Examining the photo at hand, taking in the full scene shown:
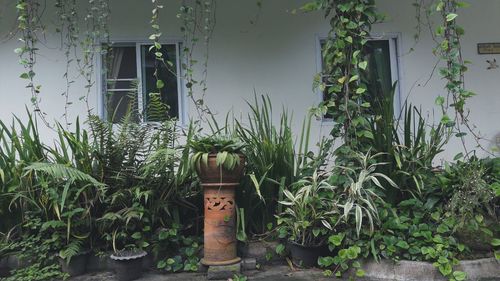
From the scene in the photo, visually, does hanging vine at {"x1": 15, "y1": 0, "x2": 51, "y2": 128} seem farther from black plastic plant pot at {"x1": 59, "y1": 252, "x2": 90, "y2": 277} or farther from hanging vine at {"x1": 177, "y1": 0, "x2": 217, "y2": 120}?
black plastic plant pot at {"x1": 59, "y1": 252, "x2": 90, "y2": 277}

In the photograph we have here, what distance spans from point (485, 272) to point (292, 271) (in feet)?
5.28

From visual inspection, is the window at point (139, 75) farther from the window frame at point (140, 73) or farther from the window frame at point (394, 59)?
the window frame at point (394, 59)

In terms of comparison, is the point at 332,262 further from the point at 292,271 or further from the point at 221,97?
the point at 221,97

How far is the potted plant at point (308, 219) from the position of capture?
13.0 feet

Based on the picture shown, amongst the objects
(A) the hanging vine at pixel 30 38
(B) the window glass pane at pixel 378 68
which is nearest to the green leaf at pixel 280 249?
(B) the window glass pane at pixel 378 68

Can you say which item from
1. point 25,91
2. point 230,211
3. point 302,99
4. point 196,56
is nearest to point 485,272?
point 230,211

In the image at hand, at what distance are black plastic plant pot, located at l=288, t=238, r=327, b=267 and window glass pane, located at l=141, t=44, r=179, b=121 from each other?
241 centimetres

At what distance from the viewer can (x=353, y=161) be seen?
427 cm

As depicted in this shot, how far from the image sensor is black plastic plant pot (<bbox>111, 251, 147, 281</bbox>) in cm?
383

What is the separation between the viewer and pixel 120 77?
555 centimetres

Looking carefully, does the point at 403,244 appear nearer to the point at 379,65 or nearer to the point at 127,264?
the point at 127,264

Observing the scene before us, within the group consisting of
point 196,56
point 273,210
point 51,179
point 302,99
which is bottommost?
point 273,210

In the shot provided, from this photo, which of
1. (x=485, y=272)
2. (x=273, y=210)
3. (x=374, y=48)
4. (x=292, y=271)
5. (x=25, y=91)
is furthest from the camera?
(x=374, y=48)

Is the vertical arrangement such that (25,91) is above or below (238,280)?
above
